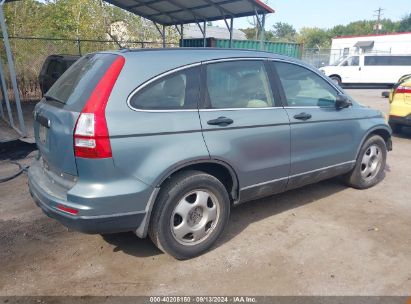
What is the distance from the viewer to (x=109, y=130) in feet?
8.71

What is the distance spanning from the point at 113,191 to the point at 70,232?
137cm

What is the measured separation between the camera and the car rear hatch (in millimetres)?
2742

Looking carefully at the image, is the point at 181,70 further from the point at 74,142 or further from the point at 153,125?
the point at 74,142

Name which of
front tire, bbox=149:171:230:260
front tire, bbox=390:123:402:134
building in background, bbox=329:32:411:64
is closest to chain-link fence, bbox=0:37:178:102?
front tire, bbox=390:123:402:134

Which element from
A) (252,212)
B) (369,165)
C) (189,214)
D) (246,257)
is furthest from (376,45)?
(189,214)

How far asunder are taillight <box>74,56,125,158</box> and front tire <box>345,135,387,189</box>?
351 centimetres

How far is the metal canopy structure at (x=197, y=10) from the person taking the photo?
9.75 metres

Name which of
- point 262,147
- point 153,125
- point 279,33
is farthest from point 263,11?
point 279,33

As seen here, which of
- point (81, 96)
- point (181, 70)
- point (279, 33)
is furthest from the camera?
point (279, 33)

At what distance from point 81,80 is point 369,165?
3991 mm

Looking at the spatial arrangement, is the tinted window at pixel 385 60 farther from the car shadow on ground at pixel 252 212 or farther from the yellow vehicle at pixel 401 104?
the car shadow on ground at pixel 252 212

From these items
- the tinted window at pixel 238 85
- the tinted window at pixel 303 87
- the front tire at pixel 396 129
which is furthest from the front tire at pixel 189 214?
the front tire at pixel 396 129

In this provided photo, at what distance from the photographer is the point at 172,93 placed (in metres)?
3.05

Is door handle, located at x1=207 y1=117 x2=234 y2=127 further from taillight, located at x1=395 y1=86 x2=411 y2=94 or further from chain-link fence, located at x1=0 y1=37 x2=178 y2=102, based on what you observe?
chain-link fence, located at x1=0 y1=37 x2=178 y2=102
